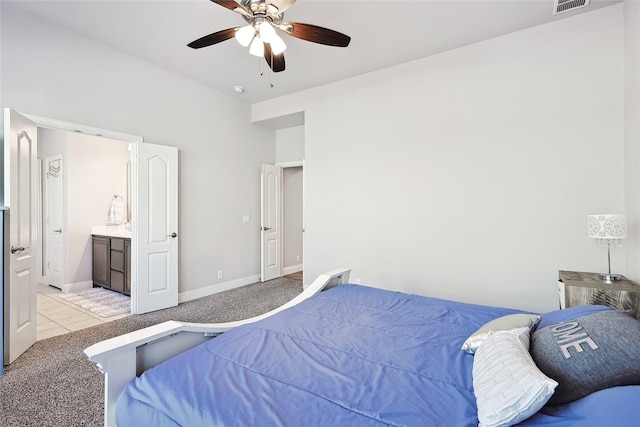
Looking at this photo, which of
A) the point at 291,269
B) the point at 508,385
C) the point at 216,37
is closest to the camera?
the point at 508,385

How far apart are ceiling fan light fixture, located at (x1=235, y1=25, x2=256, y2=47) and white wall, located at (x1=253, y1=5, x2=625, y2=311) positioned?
2.10 meters

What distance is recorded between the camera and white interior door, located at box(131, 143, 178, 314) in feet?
11.8

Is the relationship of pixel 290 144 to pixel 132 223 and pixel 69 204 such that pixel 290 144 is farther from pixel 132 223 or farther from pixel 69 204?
pixel 69 204

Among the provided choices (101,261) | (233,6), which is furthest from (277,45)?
(101,261)

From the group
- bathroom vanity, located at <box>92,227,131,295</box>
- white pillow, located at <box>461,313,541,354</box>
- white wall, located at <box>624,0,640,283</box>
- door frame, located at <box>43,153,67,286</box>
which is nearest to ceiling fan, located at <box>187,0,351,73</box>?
white pillow, located at <box>461,313,541,354</box>

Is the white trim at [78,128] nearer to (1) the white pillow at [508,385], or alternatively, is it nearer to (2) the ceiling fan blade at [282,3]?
(2) the ceiling fan blade at [282,3]

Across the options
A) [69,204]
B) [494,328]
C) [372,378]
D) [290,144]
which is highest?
[290,144]

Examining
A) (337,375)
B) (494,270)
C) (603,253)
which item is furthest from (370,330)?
(603,253)

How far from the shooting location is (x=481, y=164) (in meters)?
3.26

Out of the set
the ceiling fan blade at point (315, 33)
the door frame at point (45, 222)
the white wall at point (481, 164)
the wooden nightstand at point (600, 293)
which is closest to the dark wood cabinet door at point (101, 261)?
the door frame at point (45, 222)

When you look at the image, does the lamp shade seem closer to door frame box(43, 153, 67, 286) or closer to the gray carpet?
the gray carpet

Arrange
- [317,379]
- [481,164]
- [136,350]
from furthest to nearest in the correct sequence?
[481,164] → [136,350] → [317,379]

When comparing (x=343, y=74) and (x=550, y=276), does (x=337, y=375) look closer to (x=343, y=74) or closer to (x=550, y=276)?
(x=550, y=276)

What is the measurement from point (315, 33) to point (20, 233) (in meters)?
3.06
